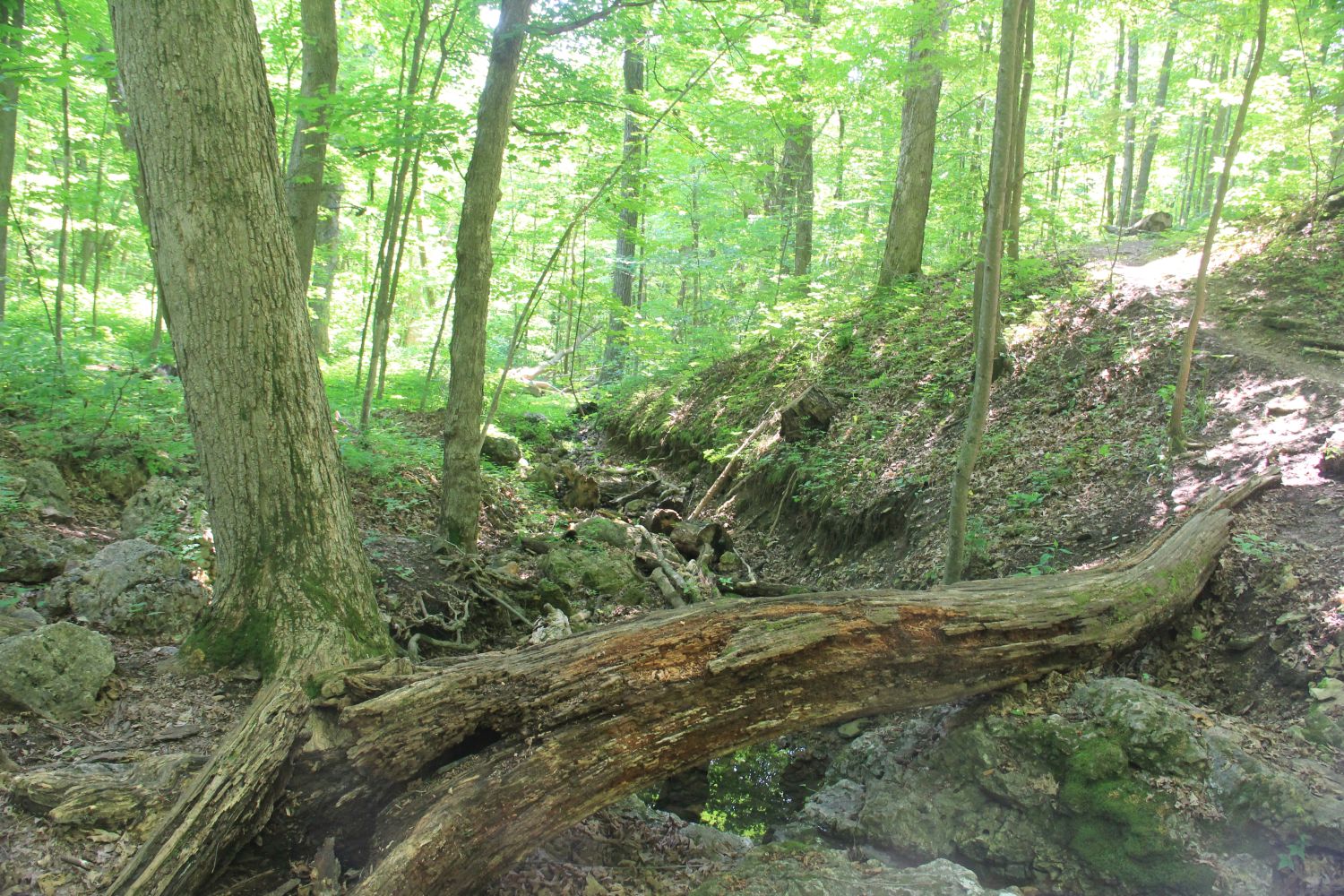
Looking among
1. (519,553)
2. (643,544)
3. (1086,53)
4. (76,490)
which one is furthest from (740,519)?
(1086,53)

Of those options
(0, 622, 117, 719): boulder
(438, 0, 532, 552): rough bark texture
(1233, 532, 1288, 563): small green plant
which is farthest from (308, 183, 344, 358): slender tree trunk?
(1233, 532, 1288, 563): small green plant

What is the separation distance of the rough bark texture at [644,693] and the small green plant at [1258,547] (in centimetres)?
20

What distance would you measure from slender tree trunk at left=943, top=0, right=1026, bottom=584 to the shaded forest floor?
0.89 meters

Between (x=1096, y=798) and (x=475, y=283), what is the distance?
19.4ft

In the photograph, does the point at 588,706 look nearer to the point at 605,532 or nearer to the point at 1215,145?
the point at 605,532

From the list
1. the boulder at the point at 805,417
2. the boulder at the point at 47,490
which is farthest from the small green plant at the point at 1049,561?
the boulder at the point at 47,490

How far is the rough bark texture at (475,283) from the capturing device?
6246mm

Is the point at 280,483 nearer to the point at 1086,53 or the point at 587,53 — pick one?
the point at 587,53

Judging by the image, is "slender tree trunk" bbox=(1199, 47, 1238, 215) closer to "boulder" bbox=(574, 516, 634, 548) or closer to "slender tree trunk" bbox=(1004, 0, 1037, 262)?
→ "slender tree trunk" bbox=(1004, 0, 1037, 262)

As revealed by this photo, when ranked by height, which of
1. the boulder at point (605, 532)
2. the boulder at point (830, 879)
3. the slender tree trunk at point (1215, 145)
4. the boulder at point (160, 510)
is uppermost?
the slender tree trunk at point (1215, 145)

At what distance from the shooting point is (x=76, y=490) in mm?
6172

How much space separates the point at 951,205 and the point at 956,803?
34.3 ft

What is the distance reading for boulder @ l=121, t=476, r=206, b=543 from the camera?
5559 millimetres

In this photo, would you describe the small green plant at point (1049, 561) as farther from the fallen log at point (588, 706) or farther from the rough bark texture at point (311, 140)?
the rough bark texture at point (311, 140)
